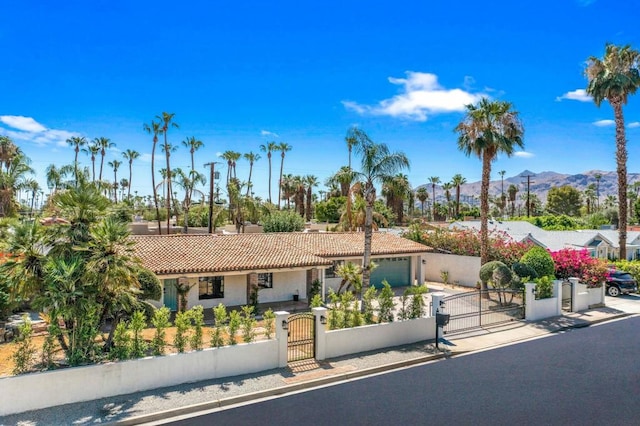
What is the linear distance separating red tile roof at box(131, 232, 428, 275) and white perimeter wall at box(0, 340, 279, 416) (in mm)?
8648

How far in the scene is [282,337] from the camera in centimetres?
1380

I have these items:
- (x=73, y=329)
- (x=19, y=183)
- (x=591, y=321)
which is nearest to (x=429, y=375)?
(x=73, y=329)

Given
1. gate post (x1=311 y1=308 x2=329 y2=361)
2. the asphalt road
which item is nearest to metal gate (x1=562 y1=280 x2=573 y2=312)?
the asphalt road

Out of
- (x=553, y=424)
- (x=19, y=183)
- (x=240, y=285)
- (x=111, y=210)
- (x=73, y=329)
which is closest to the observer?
(x=553, y=424)

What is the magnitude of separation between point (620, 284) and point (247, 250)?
23.5 m

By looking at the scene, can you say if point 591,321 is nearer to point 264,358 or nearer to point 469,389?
point 469,389

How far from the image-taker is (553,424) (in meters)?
10.2

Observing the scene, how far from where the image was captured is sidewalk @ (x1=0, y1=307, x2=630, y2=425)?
10.5 metres

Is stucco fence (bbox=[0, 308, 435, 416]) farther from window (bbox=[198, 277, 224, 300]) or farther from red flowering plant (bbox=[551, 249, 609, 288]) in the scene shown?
red flowering plant (bbox=[551, 249, 609, 288])

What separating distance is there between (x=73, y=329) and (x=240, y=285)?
1244cm

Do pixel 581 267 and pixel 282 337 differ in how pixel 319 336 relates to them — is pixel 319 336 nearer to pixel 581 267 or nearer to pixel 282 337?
pixel 282 337

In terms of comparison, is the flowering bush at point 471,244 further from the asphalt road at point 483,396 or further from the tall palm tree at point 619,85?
the asphalt road at point 483,396

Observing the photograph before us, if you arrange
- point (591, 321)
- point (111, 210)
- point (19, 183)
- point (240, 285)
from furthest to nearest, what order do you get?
point (19, 183) < point (240, 285) < point (591, 321) < point (111, 210)

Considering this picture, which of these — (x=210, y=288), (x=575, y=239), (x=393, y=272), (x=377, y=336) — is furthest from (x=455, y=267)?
(x=377, y=336)
